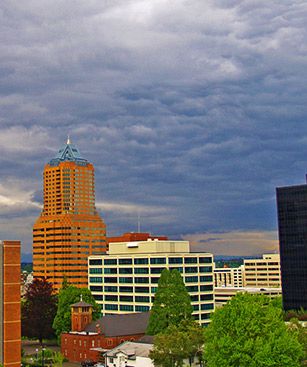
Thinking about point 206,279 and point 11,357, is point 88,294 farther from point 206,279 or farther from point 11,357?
point 11,357

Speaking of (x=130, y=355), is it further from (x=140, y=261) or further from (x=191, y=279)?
(x=140, y=261)

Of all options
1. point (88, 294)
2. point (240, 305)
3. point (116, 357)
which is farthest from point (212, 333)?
point (88, 294)

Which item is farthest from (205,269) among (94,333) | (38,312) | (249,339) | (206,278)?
(249,339)

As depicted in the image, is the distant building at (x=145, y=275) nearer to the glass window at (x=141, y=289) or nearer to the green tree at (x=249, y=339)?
the glass window at (x=141, y=289)

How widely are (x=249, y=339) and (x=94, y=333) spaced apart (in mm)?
59735

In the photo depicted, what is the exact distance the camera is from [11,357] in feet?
255

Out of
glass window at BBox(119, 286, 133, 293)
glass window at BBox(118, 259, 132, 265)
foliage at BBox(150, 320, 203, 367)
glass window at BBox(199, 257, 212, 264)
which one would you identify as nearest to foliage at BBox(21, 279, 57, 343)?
glass window at BBox(119, 286, 133, 293)

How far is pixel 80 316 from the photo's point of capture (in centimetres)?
12094

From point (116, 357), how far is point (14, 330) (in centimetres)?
2560

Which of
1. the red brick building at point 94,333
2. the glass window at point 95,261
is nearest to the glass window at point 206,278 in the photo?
the red brick building at point 94,333

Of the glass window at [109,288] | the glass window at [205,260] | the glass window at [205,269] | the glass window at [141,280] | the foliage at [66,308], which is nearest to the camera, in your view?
the foliage at [66,308]

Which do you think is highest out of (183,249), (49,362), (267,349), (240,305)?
(183,249)

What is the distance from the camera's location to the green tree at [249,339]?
61.0 metres

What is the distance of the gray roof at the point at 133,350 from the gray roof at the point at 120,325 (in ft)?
45.6
